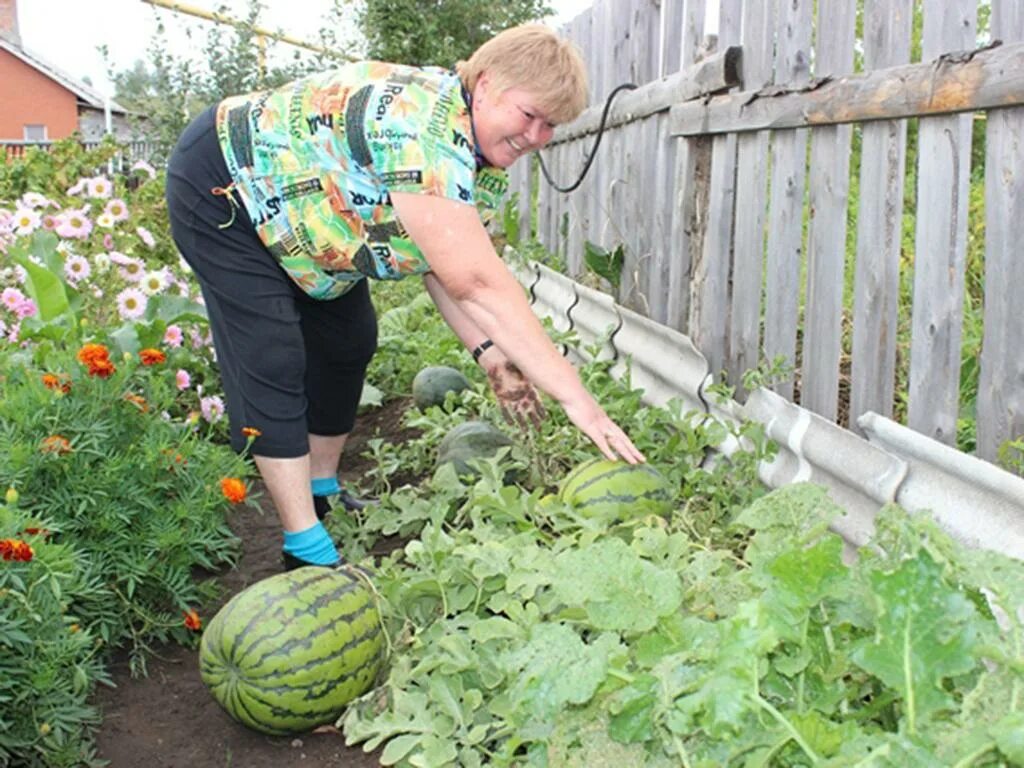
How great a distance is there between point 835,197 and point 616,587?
1.74 meters

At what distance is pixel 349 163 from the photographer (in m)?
2.93

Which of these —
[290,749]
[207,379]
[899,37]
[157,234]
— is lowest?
[290,749]

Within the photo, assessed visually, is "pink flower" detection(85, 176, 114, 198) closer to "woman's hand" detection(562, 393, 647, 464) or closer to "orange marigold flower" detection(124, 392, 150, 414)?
"orange marigold flower" detection(124, 392, 150, 414)

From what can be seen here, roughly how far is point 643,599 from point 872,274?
1524 mm

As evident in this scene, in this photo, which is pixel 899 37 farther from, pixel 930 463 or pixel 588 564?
pixel 588 564

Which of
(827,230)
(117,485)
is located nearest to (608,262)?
(827,230)

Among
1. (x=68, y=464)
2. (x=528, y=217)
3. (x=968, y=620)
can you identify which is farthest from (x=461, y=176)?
(x=528, y=217)

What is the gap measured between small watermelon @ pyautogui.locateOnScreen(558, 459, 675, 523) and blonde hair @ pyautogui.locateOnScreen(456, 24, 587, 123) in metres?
0.94

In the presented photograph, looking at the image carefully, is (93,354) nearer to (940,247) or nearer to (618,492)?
(618,492)

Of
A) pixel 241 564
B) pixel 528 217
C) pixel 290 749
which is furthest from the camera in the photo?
pixel 528 217

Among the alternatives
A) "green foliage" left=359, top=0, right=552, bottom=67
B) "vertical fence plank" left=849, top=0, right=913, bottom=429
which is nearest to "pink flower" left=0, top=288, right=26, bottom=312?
"vertical fence plank" left=849, top=0, right=913, bottom=429

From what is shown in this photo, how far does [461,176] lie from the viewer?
272 centimetres

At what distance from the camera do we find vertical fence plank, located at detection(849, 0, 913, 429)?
2.87 meters

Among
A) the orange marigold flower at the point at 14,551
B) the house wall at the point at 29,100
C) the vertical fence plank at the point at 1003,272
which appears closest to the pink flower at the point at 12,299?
the orange marigold flower at the point at 14,551
